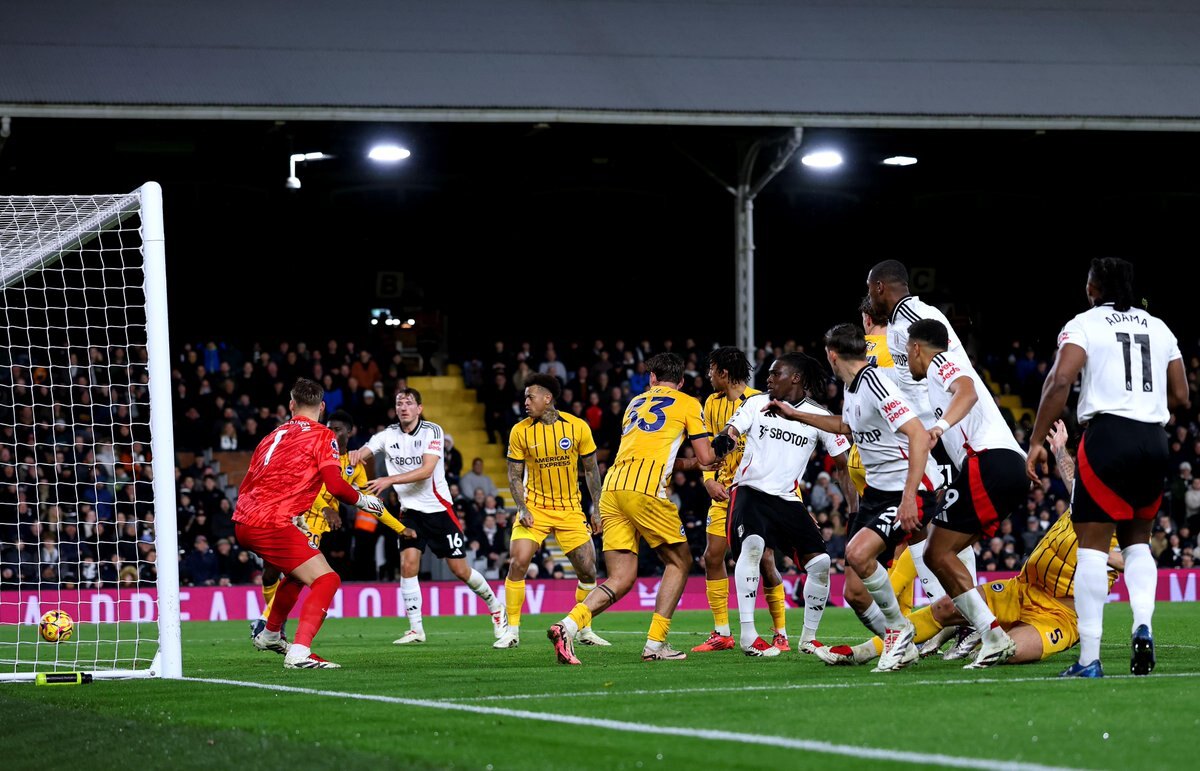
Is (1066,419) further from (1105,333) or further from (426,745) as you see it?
(426,745)

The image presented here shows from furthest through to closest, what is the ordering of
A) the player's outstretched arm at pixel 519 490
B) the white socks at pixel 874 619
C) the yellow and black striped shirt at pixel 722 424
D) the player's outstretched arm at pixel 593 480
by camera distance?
the player's outstretched arm at pixel 519 490
the player's outstretched arm at pixel 593 480
the yellow and black striped shirt at pixel 722 424
the white socks at pixel 874 619

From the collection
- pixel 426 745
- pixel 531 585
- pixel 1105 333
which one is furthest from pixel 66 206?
pixel 531 585

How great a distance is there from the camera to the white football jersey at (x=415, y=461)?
15.5 metres

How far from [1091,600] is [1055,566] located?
1.41m

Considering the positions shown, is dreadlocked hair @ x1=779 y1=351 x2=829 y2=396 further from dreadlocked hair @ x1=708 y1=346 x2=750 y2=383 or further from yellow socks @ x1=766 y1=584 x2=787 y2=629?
yellow socks @ x1=766 y1=584 x2=787 y2=629

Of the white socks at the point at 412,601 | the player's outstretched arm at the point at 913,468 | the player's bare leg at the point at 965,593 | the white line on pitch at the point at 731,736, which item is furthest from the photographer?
the white socks at the point at 412,601

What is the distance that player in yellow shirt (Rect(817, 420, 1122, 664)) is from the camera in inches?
366

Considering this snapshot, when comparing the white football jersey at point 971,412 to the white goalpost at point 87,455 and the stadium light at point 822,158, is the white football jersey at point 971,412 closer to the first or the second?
the white goalpost at point 87,455

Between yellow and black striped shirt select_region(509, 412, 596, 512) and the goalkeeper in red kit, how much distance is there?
3.33 meters

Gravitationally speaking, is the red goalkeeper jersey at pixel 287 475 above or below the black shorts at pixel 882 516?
above

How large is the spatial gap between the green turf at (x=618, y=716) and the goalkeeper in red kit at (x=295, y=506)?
42 centimetres

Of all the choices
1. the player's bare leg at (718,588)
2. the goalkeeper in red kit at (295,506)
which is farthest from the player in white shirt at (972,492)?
the goalkeeper in red kit at (295,506)

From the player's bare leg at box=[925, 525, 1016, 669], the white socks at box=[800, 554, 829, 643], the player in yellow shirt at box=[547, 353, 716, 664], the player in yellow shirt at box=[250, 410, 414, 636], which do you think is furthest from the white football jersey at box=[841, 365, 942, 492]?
the player in yellow shirt at box=[250, 410, 414, 636]

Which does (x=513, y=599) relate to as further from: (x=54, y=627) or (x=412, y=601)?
(x=54, y=627)
